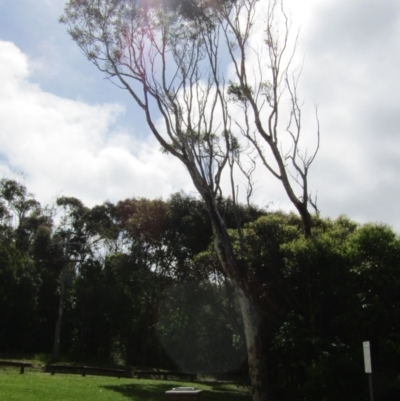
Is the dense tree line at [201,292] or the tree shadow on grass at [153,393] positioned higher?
the dense tree line at [201,292]

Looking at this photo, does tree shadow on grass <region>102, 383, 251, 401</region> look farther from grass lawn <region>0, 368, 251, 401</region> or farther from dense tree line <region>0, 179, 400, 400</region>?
dense tree line <region>0, 179, 400, 400</region>

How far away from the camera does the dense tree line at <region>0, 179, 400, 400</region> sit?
15.9 m

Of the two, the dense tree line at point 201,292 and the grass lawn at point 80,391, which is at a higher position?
the dense tree line at point 201,292

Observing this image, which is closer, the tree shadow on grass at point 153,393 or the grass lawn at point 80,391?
→ the grass lawn at point 80,391

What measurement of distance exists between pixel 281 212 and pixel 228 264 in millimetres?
8490

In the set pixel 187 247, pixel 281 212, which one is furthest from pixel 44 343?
pixel 281 212

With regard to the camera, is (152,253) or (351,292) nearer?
(351,292)

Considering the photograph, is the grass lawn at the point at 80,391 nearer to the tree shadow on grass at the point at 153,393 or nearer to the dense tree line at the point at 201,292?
the tree shadow on grass at the point at 153,393

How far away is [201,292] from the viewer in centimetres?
2603

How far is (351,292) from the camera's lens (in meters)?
16.5

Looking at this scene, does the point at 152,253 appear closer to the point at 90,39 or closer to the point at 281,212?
the point at 281,212

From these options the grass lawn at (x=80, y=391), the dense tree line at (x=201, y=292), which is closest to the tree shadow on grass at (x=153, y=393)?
the grass lawn at (x=80, y=391)

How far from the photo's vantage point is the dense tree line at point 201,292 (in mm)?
15859

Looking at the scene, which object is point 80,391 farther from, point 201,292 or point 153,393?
point 201,292
